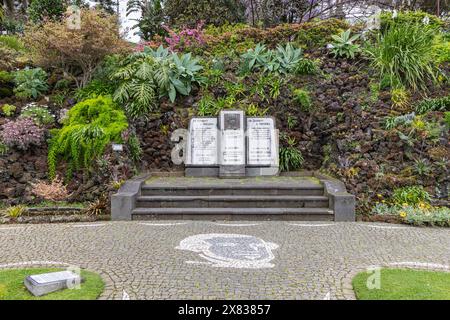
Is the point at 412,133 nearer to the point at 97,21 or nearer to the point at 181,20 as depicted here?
the point at 97,21

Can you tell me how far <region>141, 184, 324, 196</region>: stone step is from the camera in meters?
7.07

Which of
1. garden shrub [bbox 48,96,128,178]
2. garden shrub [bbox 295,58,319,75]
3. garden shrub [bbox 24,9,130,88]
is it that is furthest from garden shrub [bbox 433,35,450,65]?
garden shrub [bbox 24,9,130,88]

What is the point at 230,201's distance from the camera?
22.4 ft

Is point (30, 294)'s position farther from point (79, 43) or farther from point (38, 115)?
point (79, 43)

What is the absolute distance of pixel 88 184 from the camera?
7.07 m

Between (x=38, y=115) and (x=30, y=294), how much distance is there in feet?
20.3

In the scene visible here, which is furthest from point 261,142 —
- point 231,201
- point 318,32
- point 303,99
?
point 318,32

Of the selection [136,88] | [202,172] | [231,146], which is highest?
[136,88]

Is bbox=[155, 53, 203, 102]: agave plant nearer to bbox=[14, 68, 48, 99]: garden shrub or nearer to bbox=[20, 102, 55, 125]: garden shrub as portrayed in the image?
bbox=[20, 102, 55, 125]: garden shrub

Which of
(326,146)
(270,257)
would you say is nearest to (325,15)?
(326,146)

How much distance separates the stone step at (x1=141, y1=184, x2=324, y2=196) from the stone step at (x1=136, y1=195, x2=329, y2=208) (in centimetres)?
26

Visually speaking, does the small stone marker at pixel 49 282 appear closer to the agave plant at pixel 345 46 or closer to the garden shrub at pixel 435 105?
the garden shrub at pixel 435 105

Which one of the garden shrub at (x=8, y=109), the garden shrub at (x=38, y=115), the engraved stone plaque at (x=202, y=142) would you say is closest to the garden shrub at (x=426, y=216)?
the engraved stone plaque at (x=202, y=142)

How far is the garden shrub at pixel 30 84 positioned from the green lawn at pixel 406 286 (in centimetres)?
901
